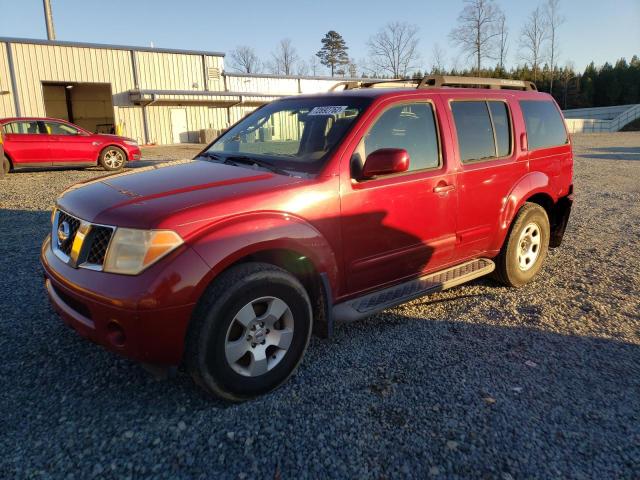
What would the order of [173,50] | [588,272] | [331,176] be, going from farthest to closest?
[173,50] < [588,272] < [331,176]

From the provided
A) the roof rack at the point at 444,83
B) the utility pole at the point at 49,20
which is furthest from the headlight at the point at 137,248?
the utility pole at the point at 49,20

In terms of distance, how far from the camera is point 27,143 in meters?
13.3

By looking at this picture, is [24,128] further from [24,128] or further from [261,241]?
[261,241]

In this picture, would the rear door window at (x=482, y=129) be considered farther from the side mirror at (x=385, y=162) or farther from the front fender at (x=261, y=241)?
the front fender at (x=261, y=241)

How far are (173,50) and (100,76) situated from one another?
4.76 metres

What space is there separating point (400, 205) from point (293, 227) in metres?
0.95

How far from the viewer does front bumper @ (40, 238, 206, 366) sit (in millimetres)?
2350

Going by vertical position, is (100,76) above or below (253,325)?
above

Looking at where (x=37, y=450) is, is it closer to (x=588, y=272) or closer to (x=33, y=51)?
(x=588, y=272)

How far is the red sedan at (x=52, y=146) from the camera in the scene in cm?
1316

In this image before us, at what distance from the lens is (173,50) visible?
28.6 meters

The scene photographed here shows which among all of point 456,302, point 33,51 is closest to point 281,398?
point 456,302

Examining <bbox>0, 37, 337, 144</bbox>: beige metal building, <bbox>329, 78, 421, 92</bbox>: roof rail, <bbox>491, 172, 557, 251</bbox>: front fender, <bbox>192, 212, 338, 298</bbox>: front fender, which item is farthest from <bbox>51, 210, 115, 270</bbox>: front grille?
<bbox>0, 37, 337, 144</bbox>: beige metal building

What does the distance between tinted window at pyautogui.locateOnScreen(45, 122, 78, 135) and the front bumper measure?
43.9ft
